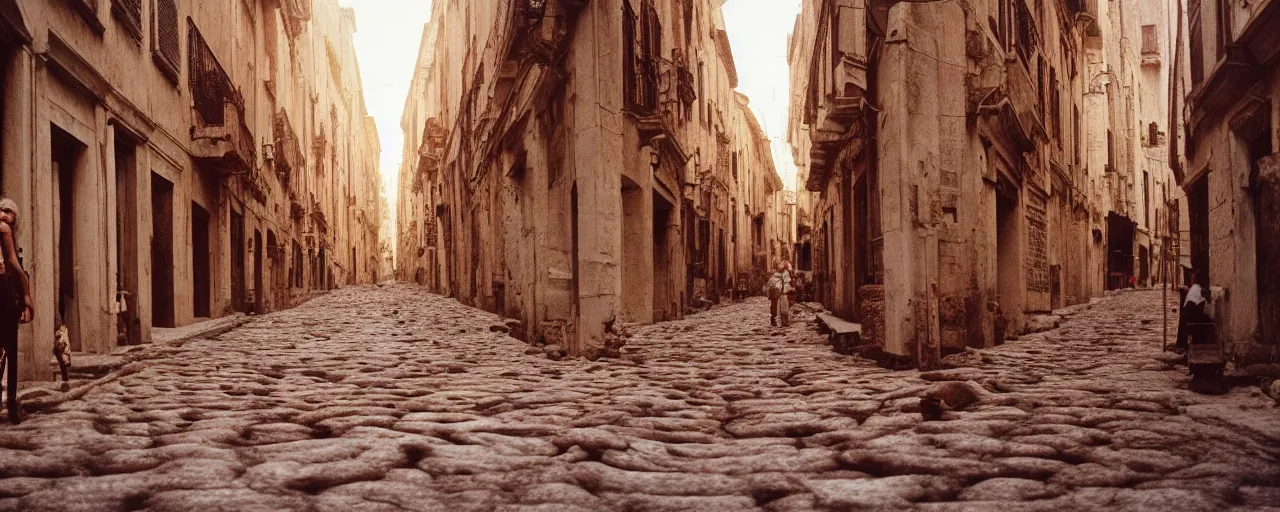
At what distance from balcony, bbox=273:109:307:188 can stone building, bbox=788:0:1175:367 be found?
12.6 metres

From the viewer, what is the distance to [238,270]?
18469 mm

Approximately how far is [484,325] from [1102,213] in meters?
17.5

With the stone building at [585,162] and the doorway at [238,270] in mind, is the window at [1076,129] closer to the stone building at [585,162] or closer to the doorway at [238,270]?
the stone building at [585,162]

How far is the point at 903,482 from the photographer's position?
12.4 feet

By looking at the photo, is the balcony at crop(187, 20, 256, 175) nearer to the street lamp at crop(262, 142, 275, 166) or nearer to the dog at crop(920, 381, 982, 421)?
the street lamp at crop(262, 142, 275, 166)

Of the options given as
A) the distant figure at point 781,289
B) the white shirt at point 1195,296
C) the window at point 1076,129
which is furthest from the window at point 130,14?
the window at point 1076,129

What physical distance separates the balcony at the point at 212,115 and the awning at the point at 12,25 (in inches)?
285

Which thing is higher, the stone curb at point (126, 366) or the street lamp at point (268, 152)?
the street lamp at point (268, 152)

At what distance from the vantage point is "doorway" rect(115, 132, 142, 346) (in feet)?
35.1

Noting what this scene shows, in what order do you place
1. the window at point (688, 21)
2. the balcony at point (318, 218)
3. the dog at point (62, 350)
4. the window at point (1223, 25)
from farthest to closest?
1. the balcony at point (318, 218)
2. the window at point (688, 21)
3. the window at point (1223, 25)
4. the dog at point (62, 350)

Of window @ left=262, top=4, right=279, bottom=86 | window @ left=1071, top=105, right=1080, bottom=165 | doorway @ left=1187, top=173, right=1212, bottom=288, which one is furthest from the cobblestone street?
window @ left=262, top=4, right=279, bottom=86

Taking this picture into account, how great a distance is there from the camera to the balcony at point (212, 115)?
560 inches

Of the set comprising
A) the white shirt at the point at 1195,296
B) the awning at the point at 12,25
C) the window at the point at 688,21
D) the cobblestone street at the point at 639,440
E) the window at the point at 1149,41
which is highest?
the window at the point at 1149,41

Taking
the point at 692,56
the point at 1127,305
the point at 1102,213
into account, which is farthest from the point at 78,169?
the point at 1102,213
